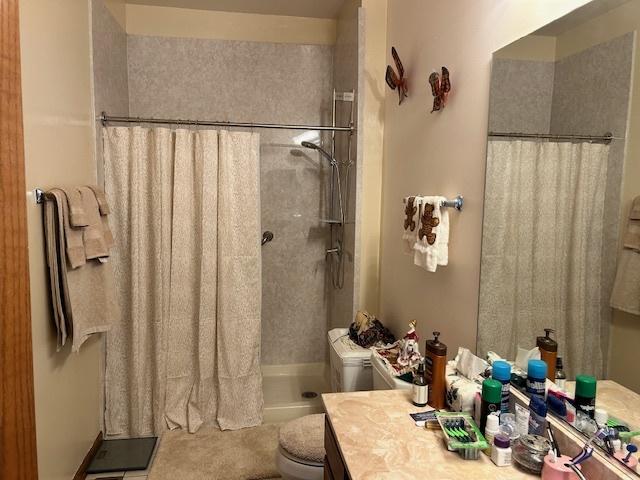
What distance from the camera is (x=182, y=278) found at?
8.63 ft

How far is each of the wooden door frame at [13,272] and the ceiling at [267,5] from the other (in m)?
1.90

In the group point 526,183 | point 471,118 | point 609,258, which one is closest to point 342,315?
point 471,118

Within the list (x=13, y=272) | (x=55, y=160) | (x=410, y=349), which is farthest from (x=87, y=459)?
(x=410, y=349)

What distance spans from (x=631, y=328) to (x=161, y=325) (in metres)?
2.33

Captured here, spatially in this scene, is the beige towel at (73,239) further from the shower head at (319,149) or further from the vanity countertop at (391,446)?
the shower head at (319,149)

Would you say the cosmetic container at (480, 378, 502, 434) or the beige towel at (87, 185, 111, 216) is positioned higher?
the beige towel at (87, 185, 111, 216)

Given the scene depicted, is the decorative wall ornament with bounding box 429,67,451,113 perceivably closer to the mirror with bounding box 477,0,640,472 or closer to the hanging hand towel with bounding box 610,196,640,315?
the mirror with bounding box 477,0,640,472

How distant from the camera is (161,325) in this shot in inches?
103

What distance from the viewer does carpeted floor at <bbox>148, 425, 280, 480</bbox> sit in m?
2.31

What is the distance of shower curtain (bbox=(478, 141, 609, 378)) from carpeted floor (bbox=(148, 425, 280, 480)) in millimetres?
1471

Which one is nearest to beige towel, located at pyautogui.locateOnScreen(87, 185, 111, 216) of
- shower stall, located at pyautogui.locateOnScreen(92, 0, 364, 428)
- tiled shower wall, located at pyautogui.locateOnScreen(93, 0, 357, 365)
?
shower stall, located at pyautogui.locateOnScreen(92, 0, 364, 428)

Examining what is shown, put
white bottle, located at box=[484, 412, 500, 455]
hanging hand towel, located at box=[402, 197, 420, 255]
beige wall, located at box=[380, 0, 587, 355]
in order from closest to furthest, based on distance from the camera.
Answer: white bottle, located at box=[484, 412, 500, 455] → beige wall, located at box=[380, 0, 587, 355] → hanging hand towel, located at box=[402, 197, 420, 255]

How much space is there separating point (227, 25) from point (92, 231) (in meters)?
1.97

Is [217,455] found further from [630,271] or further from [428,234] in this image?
[630,271]
